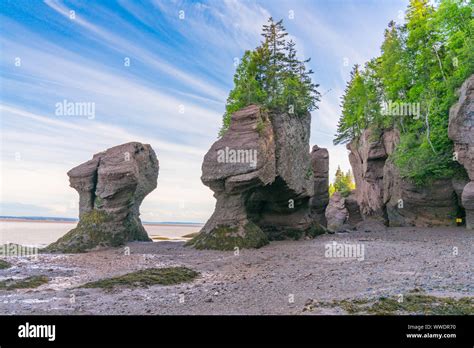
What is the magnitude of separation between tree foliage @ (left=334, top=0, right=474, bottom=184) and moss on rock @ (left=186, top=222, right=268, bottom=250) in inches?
662

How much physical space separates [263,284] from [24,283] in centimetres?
1029

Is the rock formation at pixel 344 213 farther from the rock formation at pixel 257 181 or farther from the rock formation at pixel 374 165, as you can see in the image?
the rock formation at pixel 257 181

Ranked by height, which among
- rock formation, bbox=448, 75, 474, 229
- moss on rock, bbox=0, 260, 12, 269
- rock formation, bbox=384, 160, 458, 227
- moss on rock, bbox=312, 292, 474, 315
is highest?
rock formation, bbox=448, 75, 474, 229

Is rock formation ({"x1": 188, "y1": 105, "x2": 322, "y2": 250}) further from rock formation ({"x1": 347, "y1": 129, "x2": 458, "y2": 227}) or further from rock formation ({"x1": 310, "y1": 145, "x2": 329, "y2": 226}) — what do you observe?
rock formation ({"x1": 310, "y1": 145, "x2": 329, "y2": 226})

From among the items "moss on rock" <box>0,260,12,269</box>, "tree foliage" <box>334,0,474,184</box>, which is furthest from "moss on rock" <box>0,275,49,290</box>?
"tree foliage" <box>334,0,474,184</box>

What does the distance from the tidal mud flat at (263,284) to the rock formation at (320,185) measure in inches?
984

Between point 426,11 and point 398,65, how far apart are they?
6.60 meters

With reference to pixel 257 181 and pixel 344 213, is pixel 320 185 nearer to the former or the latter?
pixel 344 213

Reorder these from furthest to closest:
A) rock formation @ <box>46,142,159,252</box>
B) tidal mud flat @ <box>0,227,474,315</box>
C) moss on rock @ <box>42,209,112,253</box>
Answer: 1. rock formation @ <box>46,142,159,252</box>
2. moss on rock @ <box>42,209,112,253</box>
3. tidal mud flat @ <box>0,227,474,315</box>

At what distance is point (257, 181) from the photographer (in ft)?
95.5

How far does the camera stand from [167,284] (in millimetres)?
15578

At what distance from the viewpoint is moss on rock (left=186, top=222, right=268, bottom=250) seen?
27.8m

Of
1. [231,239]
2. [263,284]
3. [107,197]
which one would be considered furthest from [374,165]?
[263,284]
